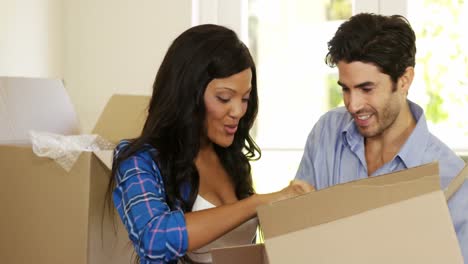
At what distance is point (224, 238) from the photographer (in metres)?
1.32

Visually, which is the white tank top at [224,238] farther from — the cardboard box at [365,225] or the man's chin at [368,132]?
the cardboard box at [365,225]

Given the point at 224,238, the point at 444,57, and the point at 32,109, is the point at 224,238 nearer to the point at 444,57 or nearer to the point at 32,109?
the point at 32,109

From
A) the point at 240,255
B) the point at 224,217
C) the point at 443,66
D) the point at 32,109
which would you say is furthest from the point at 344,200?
the point at 443,66

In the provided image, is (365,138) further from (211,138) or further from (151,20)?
(151,20)

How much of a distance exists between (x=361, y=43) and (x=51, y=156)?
2.46 ft

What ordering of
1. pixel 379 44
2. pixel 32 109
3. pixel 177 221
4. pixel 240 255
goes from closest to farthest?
pixel 240 255, pixel 177 221, pixel 379 44, pixel 32 109

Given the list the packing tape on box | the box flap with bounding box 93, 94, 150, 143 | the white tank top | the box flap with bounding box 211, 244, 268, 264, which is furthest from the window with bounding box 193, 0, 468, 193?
the box flap with bounding box 211, 244, 268, 264

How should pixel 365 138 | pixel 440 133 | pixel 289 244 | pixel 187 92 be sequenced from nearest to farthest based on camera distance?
1. pixel 289 244
2. pixel 187 92
3. pixel 365 138
4. pixel 440 133

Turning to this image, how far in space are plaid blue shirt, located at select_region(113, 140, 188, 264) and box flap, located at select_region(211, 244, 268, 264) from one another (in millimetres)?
190

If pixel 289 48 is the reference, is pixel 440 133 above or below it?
below

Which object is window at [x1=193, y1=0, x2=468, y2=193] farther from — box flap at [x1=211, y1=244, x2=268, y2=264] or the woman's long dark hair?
box flap at [x1=211, y1=244, x2=268, y2=264]

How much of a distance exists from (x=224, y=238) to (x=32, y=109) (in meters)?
0.82

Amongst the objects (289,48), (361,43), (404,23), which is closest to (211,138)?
(361,43)

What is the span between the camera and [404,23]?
4.56 feet
